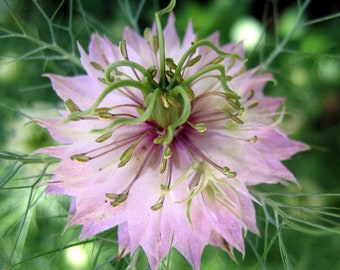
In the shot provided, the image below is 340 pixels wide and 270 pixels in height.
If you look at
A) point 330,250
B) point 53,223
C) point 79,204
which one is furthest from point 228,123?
point 330,250

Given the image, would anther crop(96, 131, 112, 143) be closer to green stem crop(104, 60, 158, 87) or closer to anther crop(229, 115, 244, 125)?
green stem crop(104, 60, 158, 87)

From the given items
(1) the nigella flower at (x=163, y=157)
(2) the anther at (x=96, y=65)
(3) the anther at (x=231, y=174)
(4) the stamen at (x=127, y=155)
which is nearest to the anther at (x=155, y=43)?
(1) the nigella flower at (x=163, y=157)

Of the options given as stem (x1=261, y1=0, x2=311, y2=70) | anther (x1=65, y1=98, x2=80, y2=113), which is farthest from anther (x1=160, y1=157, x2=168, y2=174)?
stem (x1=261, y1=0, x2=311, y2=70)

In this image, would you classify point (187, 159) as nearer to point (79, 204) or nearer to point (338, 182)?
point (79, 204)

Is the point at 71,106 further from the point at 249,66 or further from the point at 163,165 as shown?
the point at 249,66

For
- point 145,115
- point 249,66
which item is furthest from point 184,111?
point 249,66
